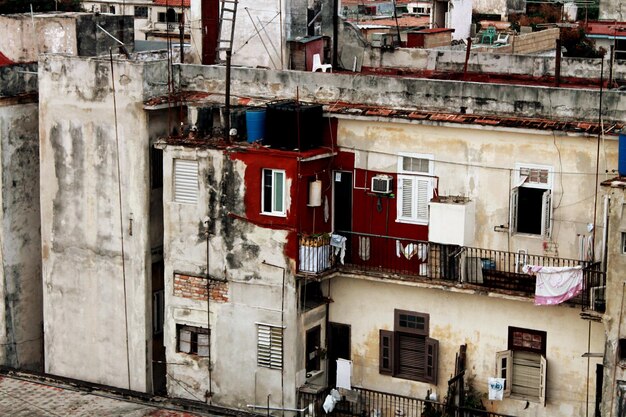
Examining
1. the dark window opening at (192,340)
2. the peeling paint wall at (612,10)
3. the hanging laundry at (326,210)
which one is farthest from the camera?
the peeling paint wall at (612,10)

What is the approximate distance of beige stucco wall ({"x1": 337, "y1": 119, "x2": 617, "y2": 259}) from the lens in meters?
31.0

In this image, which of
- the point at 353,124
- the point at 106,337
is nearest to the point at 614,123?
the point at 353,124

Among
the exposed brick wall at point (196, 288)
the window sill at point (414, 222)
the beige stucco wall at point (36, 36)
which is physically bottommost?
the exposed brick wall at point (196, 288)

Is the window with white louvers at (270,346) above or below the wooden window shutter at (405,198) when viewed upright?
below

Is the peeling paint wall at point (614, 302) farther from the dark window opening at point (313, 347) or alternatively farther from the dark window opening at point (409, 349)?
the dark window opening at point (313, 347)

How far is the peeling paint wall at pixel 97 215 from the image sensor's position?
34688 mm

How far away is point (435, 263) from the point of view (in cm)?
3216

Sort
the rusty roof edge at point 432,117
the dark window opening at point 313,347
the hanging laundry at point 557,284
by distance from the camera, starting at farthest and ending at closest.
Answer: the dark window opening at point 313,347 → the rusty roof edge at point 432,117 → the hanging laundry at point 557,284

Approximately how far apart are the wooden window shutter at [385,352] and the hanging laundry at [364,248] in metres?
1.74

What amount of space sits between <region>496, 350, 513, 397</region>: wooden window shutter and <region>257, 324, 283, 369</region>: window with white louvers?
4966mm

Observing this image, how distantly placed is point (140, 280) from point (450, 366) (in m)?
7.71

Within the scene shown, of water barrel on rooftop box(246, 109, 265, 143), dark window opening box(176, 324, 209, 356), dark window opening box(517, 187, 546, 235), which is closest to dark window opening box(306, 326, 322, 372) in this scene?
dark window opening box(176, 324, 209, 356)

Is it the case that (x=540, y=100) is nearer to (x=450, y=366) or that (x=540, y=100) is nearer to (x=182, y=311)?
(x=450, y=366)

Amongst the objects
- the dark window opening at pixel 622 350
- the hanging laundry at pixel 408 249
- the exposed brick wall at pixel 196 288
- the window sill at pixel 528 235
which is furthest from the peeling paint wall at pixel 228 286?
the dark window opening at pixel 622 350
